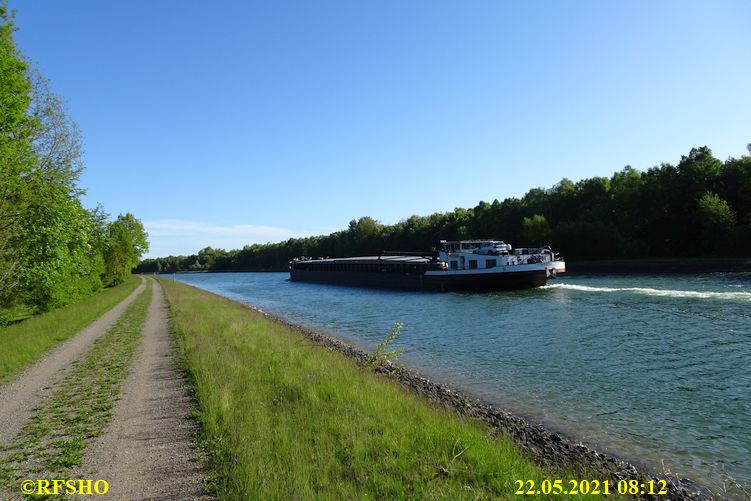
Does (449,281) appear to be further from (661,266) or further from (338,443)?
(338,443)

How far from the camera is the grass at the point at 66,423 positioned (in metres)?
6.97

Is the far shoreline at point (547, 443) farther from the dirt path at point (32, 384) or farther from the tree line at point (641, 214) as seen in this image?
the tree line at point (641, 214)

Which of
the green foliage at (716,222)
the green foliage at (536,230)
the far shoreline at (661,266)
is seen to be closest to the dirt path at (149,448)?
the far shoreline at (661,266)

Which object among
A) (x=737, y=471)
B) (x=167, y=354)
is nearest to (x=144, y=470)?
(x=167, y=354)

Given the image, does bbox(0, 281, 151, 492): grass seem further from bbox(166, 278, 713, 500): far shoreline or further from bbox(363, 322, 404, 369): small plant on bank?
bbox(166, 278, 713, 500): far shoreline

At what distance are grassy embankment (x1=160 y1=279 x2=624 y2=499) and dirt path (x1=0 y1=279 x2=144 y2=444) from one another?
3.64m

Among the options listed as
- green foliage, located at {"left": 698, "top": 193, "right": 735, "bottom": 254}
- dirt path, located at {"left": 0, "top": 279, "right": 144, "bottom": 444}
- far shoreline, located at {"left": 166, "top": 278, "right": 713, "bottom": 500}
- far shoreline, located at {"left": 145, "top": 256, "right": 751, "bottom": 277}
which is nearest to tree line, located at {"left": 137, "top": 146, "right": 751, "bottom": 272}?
green foliage, located at {"left": 698, "top": 193, "right": 735, "bottom": 254}

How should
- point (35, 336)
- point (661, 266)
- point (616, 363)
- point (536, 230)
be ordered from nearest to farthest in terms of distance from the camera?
point (616, 363) → point (35, 336) → point (661, 266) → point (536, 230)

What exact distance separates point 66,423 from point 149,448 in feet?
9.38

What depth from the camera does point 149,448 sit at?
24.5 ft

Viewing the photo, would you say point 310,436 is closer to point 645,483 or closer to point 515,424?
point 515,424

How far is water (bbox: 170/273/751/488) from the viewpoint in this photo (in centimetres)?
1010

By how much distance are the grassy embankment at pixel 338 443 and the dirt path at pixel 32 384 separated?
143 inches

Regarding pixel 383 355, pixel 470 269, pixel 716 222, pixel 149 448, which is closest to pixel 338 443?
pixel 149 448
